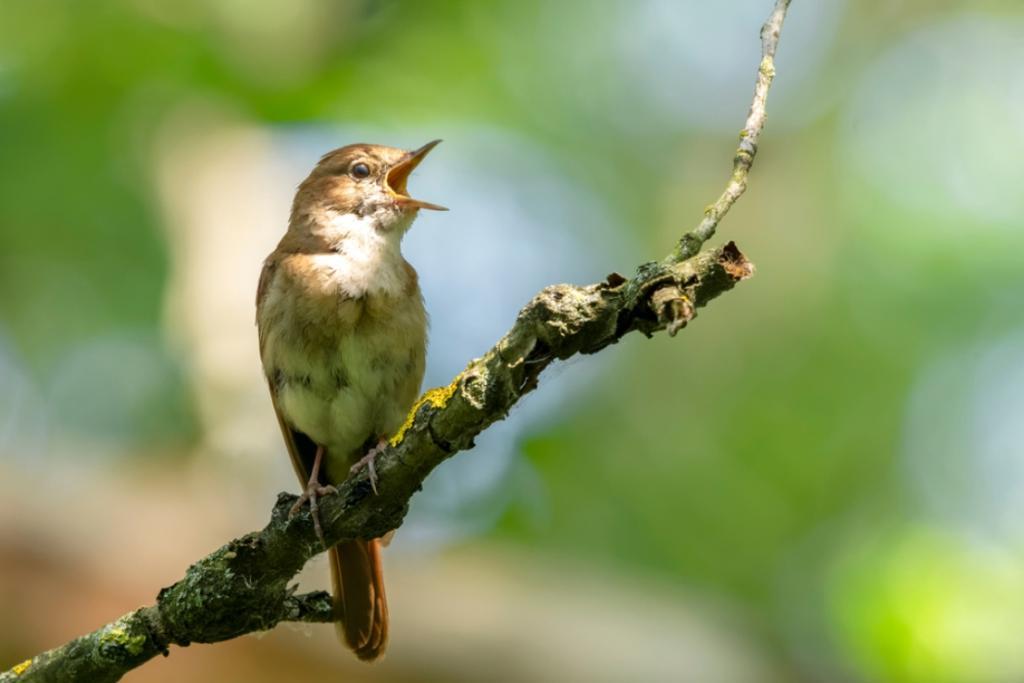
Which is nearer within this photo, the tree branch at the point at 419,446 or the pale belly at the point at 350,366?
the tree branch at the point at 419,446

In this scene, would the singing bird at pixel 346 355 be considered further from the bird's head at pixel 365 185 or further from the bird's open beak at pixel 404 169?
the bird's open beak at pixel 404 169

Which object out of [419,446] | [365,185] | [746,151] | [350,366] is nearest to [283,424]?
[350,366]

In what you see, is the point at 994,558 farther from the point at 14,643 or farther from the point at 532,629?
the point at 14,643

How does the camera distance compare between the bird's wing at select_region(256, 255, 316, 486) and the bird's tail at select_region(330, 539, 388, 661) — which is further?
the bird's wing at select_region(256, 255, 316, 486)

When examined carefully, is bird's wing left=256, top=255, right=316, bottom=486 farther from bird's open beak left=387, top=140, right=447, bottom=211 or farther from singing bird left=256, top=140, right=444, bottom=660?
bird's open beak left=387, top=140, right=447, bottom=211

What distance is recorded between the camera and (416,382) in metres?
5.50

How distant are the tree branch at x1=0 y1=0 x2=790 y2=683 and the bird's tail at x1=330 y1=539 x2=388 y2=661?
2.86 feet

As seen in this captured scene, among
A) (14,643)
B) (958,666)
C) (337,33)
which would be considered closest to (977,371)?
(958,666)

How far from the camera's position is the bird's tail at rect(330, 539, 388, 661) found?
509 cm

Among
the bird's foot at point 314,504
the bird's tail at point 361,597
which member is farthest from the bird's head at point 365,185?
the bird's foot at point 314,504

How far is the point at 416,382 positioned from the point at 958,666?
4.29m

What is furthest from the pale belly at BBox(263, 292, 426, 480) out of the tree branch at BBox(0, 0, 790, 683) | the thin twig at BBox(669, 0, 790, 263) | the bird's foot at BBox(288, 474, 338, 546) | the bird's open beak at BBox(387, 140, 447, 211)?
the thin twig at BBox(669, 0, 790, 263)

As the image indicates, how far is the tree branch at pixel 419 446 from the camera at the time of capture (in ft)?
9.57

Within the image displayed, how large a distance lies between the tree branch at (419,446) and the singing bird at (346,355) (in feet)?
3.62
